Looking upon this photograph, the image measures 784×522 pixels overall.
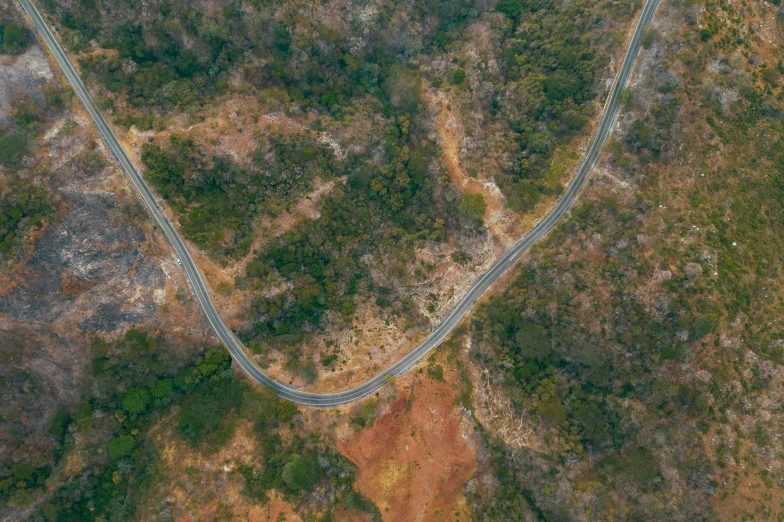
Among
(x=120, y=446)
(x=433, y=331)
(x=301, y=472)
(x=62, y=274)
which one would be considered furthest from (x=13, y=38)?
(x=433, y=331)

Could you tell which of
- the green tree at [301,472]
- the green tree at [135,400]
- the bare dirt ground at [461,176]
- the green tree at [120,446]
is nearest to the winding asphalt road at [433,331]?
the bare dirt ground at [461,176]

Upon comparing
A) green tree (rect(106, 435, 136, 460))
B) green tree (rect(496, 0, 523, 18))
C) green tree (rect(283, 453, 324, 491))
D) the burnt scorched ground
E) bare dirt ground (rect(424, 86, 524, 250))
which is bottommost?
green tree (rect(106, 435, 136, 460))

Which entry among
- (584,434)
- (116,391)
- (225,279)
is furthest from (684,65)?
(116,391)

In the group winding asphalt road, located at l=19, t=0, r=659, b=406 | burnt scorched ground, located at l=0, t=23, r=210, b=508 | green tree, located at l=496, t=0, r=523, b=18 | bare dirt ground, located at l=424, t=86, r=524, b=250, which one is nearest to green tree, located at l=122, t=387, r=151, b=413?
burnt scorched ground, located at l=0, t=23, r=210, b=508

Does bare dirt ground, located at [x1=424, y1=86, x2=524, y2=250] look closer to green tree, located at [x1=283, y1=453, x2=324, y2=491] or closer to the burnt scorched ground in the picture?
green tree, located at [x1=283, y1=453, x2=324, y2=491]

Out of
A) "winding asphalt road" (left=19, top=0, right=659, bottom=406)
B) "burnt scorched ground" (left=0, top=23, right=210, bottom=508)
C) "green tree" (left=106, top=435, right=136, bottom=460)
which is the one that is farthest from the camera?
"green tree" (left=106, top=435, right=136, bottom=460)

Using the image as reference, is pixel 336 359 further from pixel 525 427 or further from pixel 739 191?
pixel 739 191

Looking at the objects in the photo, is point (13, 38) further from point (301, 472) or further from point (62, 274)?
point (301, 472)
